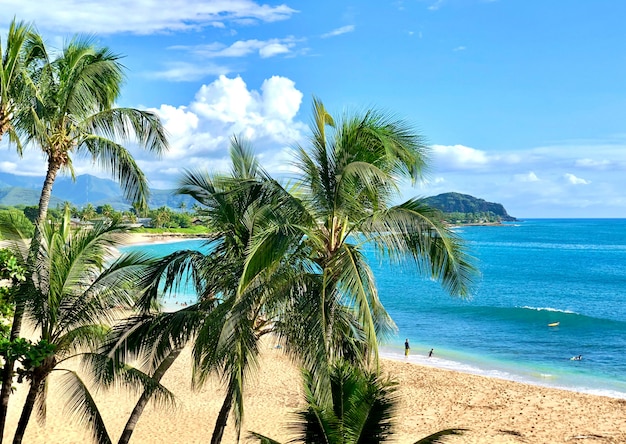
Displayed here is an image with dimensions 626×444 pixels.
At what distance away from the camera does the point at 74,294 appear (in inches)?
323

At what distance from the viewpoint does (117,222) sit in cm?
878

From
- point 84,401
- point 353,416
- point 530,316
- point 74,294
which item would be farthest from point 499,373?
point 353,416

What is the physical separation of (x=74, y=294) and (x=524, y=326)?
31.7 meters

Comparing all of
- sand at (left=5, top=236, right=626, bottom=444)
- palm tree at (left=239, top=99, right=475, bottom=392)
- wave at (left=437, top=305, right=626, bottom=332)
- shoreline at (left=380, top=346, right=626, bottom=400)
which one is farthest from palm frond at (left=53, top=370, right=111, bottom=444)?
wave at (left=437, top=305, right=626, bottom=332)

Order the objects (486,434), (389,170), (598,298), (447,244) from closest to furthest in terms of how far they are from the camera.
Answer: (447,244), (389,170), (486,434), (598,298)

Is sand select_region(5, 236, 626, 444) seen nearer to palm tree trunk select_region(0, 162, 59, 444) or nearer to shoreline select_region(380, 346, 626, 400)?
shoreline select_region(380, 346, 626, 400)

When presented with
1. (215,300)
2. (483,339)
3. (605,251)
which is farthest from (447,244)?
(605,251)

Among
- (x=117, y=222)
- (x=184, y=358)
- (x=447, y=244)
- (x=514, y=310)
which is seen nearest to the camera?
(x=447, y=244)

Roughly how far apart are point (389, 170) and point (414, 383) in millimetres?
14695

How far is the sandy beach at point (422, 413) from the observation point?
14344 millimetres

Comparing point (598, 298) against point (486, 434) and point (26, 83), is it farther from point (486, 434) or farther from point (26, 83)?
point (26, 83)

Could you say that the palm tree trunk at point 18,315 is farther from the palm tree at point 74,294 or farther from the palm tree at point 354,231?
the palm tree at point 354,231

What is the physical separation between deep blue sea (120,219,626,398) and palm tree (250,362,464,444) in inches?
81.4

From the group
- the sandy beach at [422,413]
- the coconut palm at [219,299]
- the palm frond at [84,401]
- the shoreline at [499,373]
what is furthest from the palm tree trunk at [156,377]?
the shoreline at [499,373]
